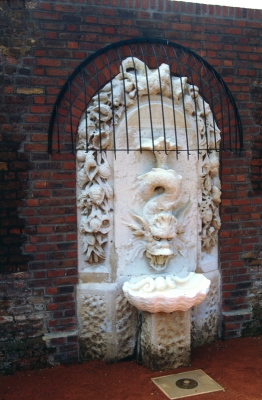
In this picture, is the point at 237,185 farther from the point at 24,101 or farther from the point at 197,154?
the point at 24,101

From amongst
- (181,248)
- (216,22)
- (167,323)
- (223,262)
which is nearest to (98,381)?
(167,323)

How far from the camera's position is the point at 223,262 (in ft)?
16.2

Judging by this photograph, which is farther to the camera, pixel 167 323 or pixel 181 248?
pixel 181 248

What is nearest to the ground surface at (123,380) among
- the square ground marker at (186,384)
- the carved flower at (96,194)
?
the square ground marker at (186,384)

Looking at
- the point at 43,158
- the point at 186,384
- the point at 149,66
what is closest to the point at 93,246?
the point at 43,158

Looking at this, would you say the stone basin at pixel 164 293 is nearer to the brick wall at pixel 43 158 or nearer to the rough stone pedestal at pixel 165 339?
the rough stone pedestal at pixel 165 339

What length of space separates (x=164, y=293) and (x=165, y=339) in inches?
20.2

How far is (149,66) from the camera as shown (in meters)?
4.50

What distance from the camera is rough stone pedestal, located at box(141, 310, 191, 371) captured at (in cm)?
425

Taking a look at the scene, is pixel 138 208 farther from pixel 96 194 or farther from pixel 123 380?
pixel 123 380

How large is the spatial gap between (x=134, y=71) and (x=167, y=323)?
2320 mm

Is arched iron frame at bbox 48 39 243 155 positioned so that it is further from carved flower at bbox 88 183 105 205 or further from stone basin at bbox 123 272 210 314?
stone basin at bbox 123 272 210 314

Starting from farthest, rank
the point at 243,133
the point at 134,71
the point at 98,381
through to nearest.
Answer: the point at 243,133, the point at 134,71, the point at 98,381

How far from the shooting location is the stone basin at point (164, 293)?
4.02 m
